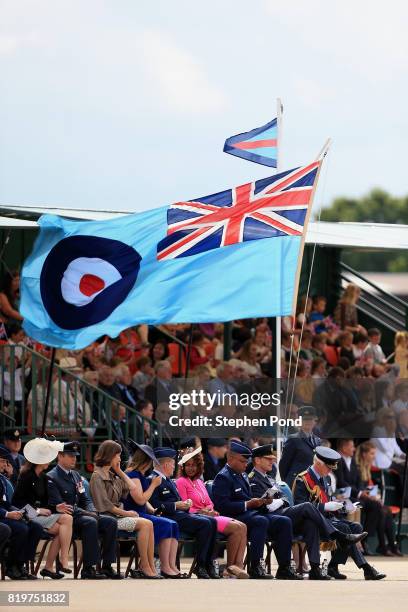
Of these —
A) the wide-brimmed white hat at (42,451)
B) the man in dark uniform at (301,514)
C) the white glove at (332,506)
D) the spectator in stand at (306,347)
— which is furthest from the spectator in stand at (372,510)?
the wide-brimmed white hat at (42,451)

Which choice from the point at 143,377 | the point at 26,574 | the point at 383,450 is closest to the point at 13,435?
the point at 26,574

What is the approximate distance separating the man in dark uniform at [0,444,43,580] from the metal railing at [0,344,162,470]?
3819 millimetres

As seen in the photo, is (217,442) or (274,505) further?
(217,442)

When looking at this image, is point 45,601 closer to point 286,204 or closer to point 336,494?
point 286,204

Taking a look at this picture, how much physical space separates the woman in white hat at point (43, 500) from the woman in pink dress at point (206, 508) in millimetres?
1688

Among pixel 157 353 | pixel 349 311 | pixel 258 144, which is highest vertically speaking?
pixel 258 144

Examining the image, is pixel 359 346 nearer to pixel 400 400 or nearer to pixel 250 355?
pixel 250 355

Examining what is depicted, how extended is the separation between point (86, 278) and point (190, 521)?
292 cm

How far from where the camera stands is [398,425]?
24.7 m

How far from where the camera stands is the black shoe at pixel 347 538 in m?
19.3

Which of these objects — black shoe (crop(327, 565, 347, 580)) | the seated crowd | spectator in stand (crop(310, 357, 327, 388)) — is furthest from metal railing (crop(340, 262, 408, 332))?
black shoe (crop(327, 565, 347, 580))

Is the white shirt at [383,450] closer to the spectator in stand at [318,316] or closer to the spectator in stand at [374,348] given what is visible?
the spectator in stand at [374,348]

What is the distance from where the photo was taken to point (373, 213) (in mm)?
131000

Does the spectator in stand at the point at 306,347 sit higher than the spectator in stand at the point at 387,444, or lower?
higher
